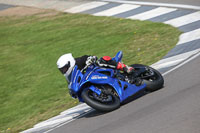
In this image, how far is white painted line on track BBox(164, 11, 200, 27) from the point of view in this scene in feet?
46.2

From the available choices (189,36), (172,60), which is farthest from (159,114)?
(189,36)

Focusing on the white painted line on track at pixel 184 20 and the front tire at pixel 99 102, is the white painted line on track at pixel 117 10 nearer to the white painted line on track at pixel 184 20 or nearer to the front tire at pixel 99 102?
the white painted line on track at pixel 184 20

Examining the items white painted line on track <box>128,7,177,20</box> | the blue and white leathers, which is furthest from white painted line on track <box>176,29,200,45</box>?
the blue and white leathers

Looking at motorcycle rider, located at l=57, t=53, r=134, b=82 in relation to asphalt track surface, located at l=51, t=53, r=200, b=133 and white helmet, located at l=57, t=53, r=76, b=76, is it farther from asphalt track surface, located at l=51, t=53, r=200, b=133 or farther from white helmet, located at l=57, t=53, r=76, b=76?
asphalt track surface, located at l=51, t=53, r=200, b=133

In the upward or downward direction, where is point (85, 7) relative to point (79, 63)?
downward

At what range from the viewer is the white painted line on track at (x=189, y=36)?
39.8ft

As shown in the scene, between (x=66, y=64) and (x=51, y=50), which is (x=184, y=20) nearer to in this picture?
(x=51, y=50)

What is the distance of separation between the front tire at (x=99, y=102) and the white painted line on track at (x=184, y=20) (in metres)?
7.08

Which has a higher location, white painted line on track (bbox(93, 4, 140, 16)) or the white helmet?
the white helmet

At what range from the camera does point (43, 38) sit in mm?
16750

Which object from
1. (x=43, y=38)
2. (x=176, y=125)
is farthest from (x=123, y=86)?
(x=43, y=38)

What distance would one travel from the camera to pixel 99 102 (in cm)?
757

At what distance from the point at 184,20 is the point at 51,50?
5.17 metres

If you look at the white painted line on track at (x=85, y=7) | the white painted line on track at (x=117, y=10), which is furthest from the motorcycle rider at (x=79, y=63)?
the white painted line on track at (x=85, y=7)
